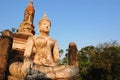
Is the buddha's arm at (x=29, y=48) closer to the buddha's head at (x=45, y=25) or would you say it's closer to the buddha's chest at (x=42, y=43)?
the buddha's chest at (x=42, y=43)

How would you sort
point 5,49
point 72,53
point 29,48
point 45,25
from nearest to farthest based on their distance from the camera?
point 29,48, point 45,25, point 5,49, point 72,53

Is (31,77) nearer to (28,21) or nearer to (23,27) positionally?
(23,27)

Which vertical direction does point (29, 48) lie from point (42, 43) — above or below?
below

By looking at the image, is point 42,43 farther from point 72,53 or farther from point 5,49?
point 72,53

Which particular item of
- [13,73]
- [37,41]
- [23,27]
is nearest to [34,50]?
[37,41]

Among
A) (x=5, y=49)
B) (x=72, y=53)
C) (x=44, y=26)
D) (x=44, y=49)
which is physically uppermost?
(x=44, y=26)

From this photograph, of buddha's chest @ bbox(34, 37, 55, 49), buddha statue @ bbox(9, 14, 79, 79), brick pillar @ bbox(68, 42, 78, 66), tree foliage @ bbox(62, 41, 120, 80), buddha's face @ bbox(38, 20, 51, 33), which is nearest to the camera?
buddha statue @ bbox(9, 14, 79, 79)

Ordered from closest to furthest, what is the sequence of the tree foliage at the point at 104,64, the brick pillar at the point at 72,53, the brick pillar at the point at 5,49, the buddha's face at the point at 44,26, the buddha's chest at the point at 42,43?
1. the buddha's chest at the point at 42,43
2. the buddha's face at the point at 44,26
3. the brick pillar at the point at 5,49
4. the brick pillar at the point at 72,53
5. the tree foliage at the point at 104,64

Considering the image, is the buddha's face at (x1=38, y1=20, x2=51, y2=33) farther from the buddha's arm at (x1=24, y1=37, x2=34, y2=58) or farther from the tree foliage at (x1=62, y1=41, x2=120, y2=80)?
the tree foliage at (x1=62, y1=41, x2=120, y2=80)

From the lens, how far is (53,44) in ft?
25.2

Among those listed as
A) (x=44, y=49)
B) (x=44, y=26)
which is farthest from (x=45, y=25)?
(x=44, y=49)

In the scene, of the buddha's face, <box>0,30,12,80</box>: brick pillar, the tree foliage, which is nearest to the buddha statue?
the buddha's face

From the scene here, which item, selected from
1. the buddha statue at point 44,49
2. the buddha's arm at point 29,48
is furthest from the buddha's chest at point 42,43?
the buddha's arm at point 29,48

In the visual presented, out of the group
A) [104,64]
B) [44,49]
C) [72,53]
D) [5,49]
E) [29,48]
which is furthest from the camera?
[104,64]
